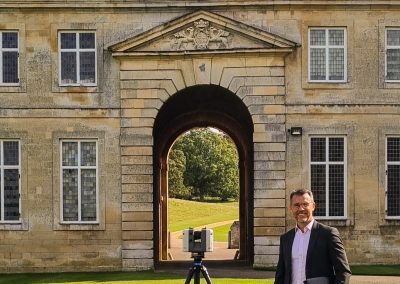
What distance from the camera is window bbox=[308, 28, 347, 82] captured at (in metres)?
20.9

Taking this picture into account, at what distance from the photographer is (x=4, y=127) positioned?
20922 millimetres

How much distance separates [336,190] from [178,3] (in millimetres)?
6545

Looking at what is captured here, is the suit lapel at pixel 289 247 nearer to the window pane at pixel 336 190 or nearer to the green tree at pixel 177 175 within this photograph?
the window pane at pixel 336 190

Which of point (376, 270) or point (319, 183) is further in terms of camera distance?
point (319, 183)

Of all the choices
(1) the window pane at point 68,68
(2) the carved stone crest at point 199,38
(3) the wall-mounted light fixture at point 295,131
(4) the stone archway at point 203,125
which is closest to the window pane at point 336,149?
(3) the wall-mounted light fixture at point 295,131

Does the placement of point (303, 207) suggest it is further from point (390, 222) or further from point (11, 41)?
point (11, 41)

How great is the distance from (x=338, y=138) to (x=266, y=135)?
1.98 meters

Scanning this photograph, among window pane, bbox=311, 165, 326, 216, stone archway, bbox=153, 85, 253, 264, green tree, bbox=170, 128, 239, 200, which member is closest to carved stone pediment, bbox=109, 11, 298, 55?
stone archway, bbox=153, 85, 253, 264

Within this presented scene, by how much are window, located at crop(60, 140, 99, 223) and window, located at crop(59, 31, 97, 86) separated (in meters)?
1.70

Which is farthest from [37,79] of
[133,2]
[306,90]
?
[306,90]

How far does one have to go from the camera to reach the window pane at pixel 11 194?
2106 centimetres

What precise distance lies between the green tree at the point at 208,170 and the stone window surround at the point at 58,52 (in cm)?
5239

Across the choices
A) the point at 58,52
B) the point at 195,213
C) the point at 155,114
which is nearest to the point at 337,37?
the point at 155,114

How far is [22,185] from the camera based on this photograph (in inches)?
824
